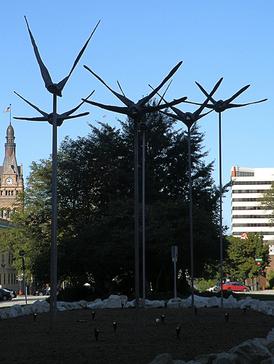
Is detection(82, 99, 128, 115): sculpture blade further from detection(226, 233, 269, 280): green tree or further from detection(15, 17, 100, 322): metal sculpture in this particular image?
detection(226, 233, 269, 280): green tree

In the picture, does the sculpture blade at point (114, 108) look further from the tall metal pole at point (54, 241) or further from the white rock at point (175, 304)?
the white rock at point (175, 304)

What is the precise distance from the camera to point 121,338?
54.7 ft

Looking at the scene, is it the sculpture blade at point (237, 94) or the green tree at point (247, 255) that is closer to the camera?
the sculpture blade at point (237, 94)

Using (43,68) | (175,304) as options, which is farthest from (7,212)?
(43,68)

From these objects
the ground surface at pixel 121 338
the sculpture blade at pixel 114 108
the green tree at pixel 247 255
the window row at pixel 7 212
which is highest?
the window row at pixel 7 212

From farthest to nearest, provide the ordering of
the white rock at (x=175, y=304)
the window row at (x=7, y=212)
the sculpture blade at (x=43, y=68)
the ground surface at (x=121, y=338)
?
the window row at (x=7, y=212)
the white rock at (x=175, y=304)
the sculpture blade at (x=43, y=68)
the ground surface at (x=121, y=338)

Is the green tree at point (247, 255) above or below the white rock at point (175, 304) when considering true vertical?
above

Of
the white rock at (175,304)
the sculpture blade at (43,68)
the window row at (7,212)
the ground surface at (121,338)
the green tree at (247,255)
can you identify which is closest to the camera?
the ground surface at (121,338)

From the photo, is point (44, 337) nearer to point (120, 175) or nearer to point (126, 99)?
point (126, 99)

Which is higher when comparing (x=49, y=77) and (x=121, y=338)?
(x=49, y=77)

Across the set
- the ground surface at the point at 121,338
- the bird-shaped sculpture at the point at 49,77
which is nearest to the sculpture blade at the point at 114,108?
the bird-shaped sculpture at the point at 49,77

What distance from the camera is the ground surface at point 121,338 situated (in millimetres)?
13242

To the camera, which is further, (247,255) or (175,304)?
(247,255)

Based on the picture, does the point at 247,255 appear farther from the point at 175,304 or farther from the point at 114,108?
the point at 114,108
